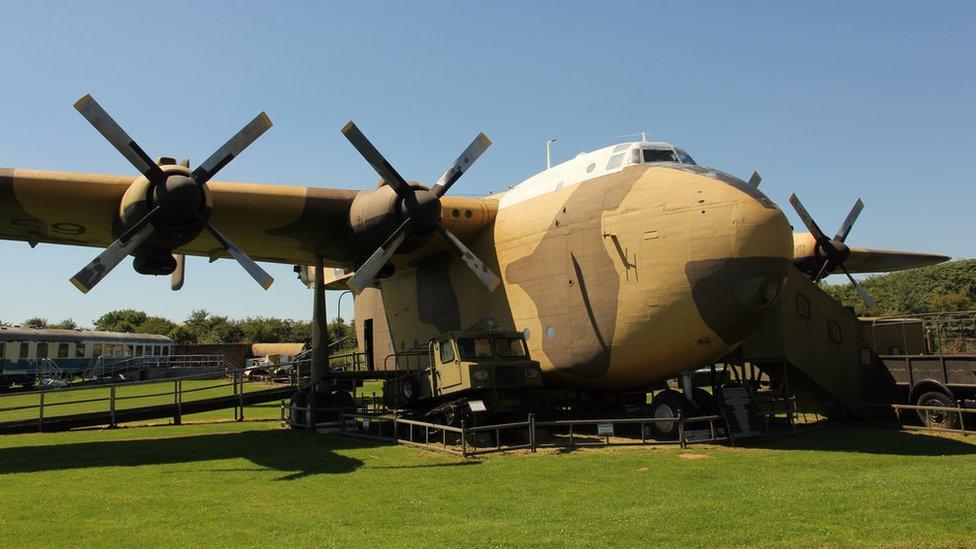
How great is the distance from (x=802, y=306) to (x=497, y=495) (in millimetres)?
11866

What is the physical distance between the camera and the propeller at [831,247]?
19.4m

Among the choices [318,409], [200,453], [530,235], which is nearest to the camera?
[200,453]

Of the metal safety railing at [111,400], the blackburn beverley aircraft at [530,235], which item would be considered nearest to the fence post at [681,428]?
the blackburn beverley aircraft at [530,235]

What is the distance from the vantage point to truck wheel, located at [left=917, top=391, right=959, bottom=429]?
597 inches

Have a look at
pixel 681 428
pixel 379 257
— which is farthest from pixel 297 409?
pixel 681 428

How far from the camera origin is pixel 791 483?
916 cm

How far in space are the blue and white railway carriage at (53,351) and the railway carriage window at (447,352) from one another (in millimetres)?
34843

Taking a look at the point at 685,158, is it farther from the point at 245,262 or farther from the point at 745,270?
the point at 245,262

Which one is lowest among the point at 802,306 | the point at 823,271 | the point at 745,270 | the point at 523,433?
the point at 523,433

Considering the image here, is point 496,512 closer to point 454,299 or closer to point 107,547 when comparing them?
point 107,547

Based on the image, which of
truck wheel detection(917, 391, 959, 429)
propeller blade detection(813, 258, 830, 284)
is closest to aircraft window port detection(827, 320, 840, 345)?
truck wheel detection(917, 391, 959, 429)

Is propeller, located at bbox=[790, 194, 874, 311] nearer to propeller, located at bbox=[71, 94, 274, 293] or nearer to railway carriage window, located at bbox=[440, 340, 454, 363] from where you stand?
railway carriage window, located at bbox=[440, 340, 454, 363]

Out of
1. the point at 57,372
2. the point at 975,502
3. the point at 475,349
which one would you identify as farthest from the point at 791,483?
the point at 57,372

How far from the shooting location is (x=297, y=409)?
58.5 ft
